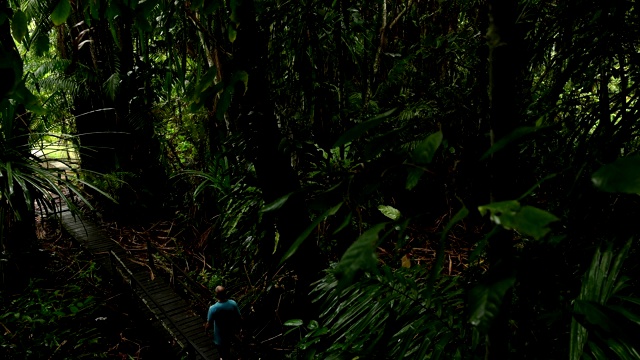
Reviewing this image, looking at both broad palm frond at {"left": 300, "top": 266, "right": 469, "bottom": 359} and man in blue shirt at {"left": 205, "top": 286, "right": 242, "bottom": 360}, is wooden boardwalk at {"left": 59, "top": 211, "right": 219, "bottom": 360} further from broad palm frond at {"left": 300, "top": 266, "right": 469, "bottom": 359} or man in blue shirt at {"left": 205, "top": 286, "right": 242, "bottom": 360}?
broad palm frond at {"left": 300, "top": 266, "right": 469, "bottom": 359}

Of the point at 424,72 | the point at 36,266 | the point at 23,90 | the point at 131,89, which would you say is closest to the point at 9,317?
the point at 36,266

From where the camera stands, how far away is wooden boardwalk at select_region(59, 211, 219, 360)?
14.2ft

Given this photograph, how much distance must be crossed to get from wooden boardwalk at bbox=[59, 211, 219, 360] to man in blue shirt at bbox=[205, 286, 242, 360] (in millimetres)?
184

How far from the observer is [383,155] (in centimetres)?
81

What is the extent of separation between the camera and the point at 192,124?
6.59 metres

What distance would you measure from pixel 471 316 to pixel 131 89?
21.7ft

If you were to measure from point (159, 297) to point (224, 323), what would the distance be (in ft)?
5.21

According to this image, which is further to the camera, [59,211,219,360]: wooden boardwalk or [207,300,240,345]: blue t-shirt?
[59,211,219,360]: wooden boardwalk

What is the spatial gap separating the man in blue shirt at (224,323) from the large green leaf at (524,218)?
3850mm

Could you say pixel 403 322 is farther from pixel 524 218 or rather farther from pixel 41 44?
Answer: pixel 41 44

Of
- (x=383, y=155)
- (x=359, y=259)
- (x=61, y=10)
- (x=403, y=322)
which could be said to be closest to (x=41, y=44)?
(x=61, y=10)

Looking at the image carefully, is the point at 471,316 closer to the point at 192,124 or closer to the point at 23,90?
the point at 23,90

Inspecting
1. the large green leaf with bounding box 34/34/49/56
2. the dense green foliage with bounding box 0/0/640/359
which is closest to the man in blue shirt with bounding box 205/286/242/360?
the dense green foliage with bounding box 0/0/640/359

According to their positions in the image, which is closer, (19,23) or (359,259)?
(359,259)
